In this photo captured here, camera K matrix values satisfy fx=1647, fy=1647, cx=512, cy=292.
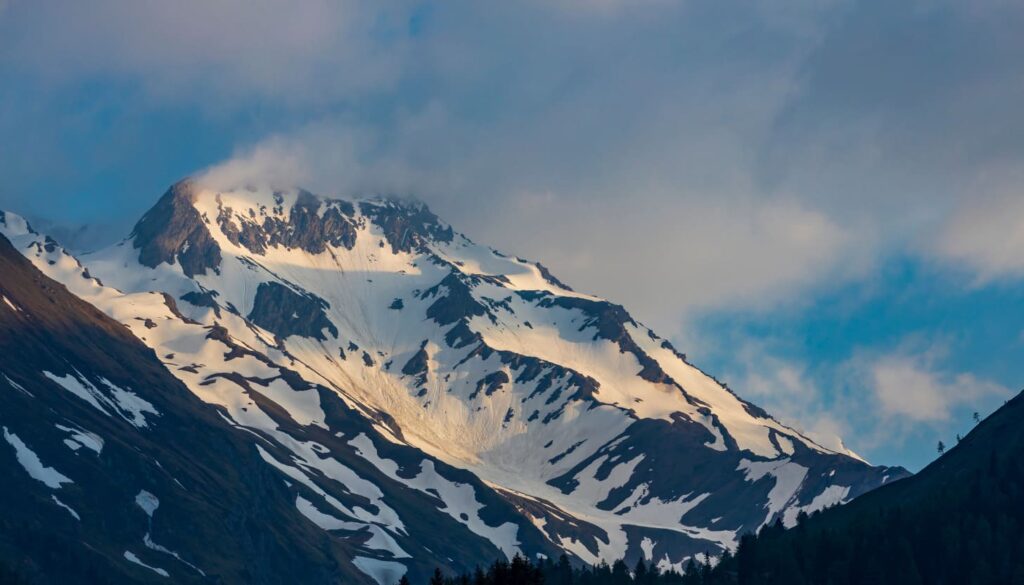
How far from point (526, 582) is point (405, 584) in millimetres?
24162

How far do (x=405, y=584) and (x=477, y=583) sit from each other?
7.90 m

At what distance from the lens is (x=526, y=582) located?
148 meters

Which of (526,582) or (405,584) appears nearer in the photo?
(526,582)

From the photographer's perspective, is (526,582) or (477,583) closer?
(526,582)

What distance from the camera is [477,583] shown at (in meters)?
166

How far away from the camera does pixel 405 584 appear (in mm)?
168625

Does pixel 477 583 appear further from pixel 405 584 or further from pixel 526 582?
pixel 526 582

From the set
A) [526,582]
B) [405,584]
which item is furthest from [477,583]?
[526,582]
